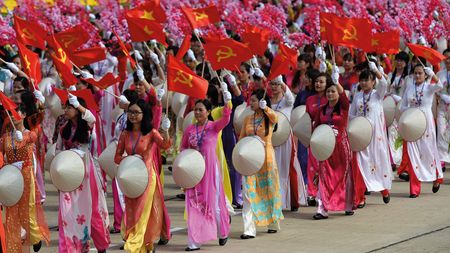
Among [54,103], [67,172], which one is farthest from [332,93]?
[54,103]

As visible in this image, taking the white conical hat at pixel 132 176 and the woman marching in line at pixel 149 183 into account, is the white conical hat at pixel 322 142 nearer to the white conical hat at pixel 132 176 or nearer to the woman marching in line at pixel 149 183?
the woman marching in line at pixel 149 183

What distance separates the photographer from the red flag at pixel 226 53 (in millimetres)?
13734

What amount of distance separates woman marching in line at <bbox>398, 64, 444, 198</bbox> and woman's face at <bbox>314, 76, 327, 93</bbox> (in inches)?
73.4

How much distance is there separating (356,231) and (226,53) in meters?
2.23

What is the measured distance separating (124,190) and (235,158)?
1560 mm

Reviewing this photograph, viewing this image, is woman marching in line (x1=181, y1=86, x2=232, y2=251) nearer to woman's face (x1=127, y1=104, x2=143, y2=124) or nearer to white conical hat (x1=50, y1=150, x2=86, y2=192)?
woman's face (x1=127, y1=104, x2=143, y2=124)

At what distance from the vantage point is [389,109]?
16.9 meters

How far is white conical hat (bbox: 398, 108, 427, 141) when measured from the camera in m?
16.0

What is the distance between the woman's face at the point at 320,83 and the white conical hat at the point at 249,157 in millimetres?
1461

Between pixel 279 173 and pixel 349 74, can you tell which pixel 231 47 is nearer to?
pixel 279 173

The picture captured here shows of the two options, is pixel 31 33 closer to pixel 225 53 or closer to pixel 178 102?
pixel 225 53

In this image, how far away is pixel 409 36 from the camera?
19359 millimetres

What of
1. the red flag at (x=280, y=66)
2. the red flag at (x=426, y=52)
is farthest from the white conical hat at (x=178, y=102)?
the red flag at (x=280, y=66)

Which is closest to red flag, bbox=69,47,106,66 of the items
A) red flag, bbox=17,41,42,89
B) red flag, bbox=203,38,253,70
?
red flag, bbox=17,41,42,89
